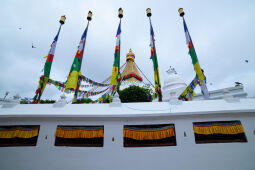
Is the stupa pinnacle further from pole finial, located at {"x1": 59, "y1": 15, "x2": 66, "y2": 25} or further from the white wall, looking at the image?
the white wall

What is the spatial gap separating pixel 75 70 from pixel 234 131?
9550 millimetres

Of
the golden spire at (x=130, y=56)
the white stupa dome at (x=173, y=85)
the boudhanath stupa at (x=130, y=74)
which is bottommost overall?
the white stupa dome at (x=173, y=85)

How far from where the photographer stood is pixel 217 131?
4637mm

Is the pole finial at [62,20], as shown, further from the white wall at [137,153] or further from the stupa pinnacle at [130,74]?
the stupa pinnacle at [130,74]

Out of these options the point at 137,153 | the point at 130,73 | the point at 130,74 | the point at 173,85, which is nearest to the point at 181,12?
the point at 173,85

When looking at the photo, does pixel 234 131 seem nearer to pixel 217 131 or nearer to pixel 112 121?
pixel 217 131

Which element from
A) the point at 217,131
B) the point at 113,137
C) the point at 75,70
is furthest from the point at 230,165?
the point at 75,70

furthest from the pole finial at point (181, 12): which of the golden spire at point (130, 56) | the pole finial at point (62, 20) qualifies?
the golden spire at point (130, 56)

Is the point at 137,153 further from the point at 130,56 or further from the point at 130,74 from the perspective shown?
the point at 130,56

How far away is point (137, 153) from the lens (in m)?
4.52

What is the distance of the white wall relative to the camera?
4.35 m

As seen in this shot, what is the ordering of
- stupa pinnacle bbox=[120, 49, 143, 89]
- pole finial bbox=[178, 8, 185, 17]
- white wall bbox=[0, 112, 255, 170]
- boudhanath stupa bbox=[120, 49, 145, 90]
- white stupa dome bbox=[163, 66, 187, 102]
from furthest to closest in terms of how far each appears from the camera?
stupa pinnacle bbox=[120, 49, 143, 89], boudhanath stupa bbox=[120, 49, 145, 90], white stupa dome bbox=[163, 66, 187, 102], pole finial bbox=[178, 8, 185, 17], white wall bbox=[0, 112, 255, 170]

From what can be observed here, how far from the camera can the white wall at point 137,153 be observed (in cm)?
435

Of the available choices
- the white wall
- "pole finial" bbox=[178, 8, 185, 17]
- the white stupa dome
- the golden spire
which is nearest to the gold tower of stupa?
the golden spire
